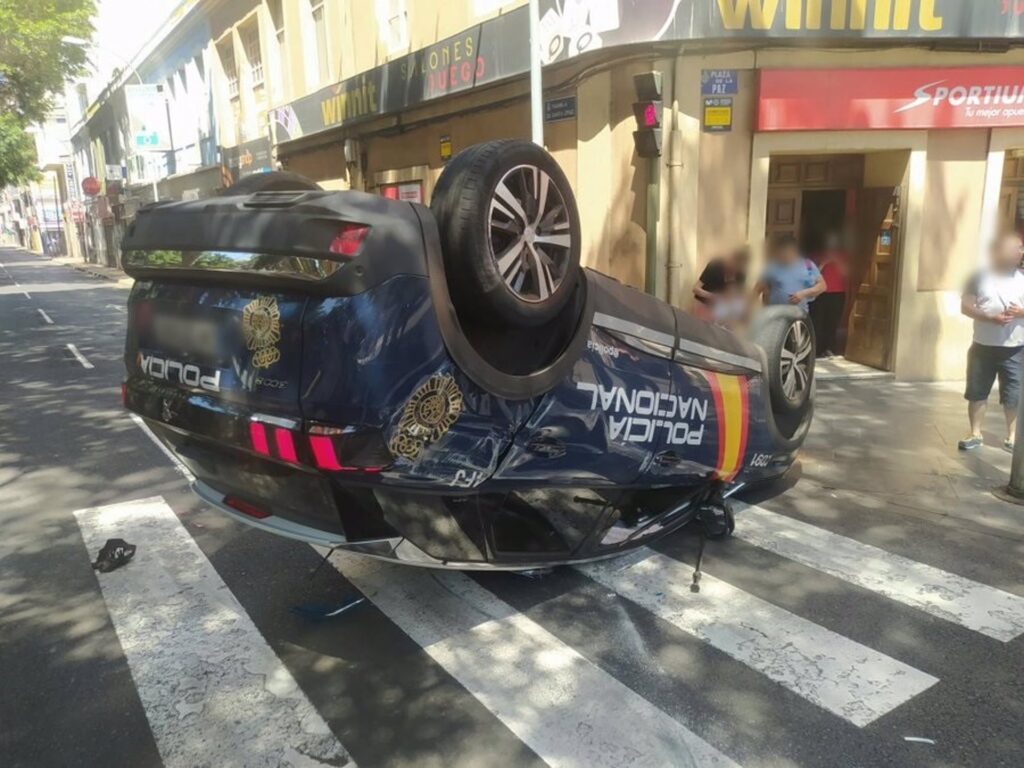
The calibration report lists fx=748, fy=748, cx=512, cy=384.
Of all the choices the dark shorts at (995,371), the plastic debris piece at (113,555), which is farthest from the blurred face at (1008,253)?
the plastic debris piece at (113,555)

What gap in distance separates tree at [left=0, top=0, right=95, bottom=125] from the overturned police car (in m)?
25.6

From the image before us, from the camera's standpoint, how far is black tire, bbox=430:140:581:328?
2.94m

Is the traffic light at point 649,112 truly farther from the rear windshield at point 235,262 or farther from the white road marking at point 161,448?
the rear windshield at point 235,262

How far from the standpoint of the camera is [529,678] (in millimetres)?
3293

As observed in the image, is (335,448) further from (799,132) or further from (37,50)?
(37,50)

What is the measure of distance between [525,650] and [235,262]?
2165 mm

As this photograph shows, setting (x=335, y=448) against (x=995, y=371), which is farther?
(x=995, y=371)

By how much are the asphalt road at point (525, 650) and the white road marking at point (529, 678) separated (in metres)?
0.01

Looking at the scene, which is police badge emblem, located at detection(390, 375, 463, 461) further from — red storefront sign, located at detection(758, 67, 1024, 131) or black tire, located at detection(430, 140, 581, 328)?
red storefront sign, located at detection(758, 67, 1024, 131)

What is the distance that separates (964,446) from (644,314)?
14.4ft

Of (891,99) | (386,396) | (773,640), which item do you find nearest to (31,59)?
(891,99)

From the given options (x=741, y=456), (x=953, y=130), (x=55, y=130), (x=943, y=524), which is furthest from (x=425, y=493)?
(x=55, y=130)

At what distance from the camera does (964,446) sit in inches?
260

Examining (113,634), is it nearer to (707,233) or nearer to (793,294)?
(793,294)
